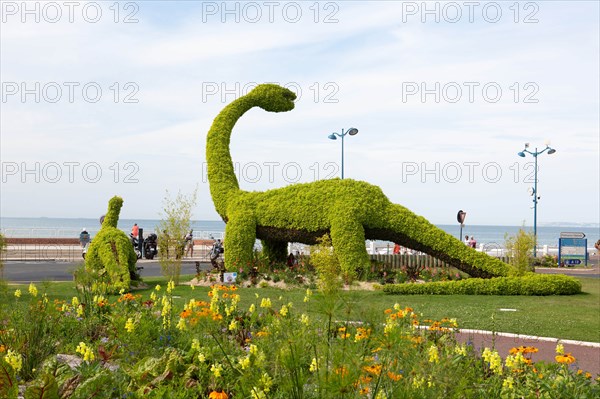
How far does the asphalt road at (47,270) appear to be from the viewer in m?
19.5

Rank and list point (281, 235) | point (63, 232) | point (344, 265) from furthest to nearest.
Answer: point (63, 232) < point (281, 235) < point (344, 265)

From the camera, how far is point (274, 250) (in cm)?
1809

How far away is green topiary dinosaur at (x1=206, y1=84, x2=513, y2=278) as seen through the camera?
15891mm

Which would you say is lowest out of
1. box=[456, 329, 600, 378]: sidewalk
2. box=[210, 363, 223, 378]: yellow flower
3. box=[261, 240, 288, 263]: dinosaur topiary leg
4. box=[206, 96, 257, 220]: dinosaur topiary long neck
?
box=[456, 329, 600, 378]: sidewalk

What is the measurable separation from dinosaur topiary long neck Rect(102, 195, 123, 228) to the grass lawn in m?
1.84

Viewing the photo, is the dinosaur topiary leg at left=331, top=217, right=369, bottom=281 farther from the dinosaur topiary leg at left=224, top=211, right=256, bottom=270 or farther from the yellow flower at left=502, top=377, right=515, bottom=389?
the yellow flower at left=502, top=377, right=515, bottom=389

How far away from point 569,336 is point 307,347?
7.31 metres

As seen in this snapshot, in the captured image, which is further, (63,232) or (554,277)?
(63,232)

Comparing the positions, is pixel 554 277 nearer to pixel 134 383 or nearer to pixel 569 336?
pixel 569 336

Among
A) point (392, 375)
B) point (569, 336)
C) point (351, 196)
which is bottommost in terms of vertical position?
point (569, 336)

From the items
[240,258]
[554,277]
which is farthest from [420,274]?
[240,258]

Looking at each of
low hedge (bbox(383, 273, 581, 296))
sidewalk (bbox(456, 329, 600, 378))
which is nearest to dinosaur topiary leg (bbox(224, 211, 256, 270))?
low hedge (bbox(383, 273, 581, 296))

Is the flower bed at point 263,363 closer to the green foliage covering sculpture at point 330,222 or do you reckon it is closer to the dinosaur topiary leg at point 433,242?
the green foliage covering sculpture at point 330,222

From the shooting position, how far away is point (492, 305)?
12.7 metres
